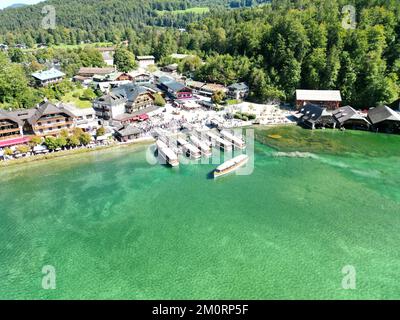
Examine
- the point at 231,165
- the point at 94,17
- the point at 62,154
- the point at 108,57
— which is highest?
the point at 94,17

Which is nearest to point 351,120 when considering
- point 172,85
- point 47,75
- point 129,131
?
point 172,85

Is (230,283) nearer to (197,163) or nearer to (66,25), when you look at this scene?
(197,163)

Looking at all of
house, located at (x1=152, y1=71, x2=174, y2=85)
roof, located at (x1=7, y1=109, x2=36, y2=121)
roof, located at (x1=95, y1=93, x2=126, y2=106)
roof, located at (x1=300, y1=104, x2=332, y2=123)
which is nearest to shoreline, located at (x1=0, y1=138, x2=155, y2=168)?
roof, located at (x1=7, y1=109, x2=36, y2=121)

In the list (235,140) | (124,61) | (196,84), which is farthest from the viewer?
(124,61)

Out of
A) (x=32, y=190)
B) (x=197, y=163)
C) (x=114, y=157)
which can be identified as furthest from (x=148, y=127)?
(x=32, y=190)

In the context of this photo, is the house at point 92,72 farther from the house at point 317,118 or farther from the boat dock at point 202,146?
the house at point 317,118

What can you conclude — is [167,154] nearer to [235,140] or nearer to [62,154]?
[235,140]

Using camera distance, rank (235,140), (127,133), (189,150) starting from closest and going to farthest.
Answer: (189,150), (235,140), (127,133)
